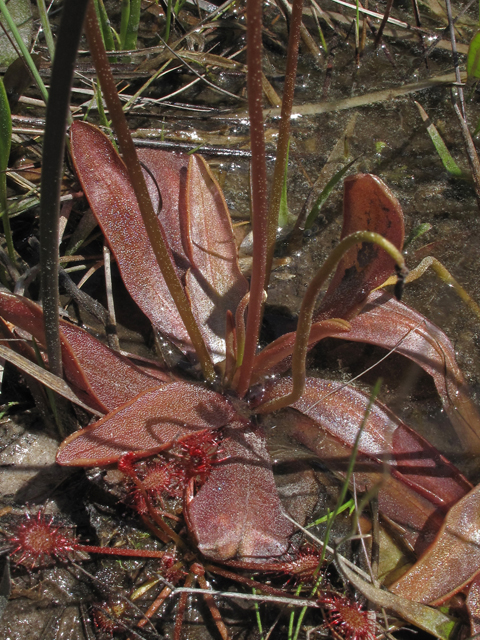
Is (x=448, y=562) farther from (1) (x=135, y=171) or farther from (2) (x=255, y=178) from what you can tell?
(1) (x=135, y=171)

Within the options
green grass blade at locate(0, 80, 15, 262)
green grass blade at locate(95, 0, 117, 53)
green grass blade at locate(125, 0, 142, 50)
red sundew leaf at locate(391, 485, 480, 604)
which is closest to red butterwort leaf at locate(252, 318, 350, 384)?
red sundew leaf at locate(391, 485, 480, 604)

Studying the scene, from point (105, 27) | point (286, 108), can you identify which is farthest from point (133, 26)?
point (286, 108)

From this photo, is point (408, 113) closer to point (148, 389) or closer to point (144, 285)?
point (144, 285)

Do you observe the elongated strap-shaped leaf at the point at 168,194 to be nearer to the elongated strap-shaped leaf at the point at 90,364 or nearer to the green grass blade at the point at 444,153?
the elongated strap-shaped leaf at the point at 90,364

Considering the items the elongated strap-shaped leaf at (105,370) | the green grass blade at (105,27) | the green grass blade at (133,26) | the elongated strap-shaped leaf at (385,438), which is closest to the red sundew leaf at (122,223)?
the elongated strap-shaped leaf at (105,370)

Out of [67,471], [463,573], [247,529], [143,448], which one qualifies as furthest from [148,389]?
[463,573]

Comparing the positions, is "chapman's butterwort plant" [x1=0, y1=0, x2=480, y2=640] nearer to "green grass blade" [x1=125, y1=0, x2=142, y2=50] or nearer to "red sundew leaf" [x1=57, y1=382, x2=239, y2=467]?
"red sundew leaf" [x1=57, y1=382, x2=239, y2=467]

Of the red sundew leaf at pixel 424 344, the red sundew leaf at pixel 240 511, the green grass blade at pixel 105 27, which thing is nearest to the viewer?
the red sundew leaf at pixel 240 511
